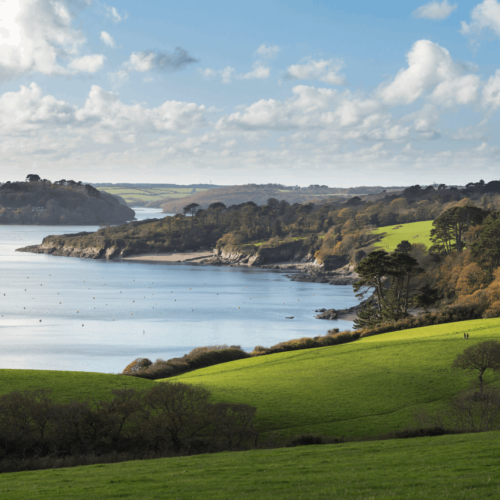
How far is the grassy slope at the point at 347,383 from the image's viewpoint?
76.9 ft

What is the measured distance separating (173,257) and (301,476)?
591ft

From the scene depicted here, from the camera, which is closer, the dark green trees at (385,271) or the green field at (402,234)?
the dark green trees at (385,271)

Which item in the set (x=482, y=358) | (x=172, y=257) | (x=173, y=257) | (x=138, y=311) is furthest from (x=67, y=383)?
(x=173, y=257)

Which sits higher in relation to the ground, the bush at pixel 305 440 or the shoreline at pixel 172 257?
the bush at pixel 305 440

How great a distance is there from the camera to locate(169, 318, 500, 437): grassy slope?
23438 mm

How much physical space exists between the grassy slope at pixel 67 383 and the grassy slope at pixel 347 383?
4.96 meters

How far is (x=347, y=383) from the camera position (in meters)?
29.2

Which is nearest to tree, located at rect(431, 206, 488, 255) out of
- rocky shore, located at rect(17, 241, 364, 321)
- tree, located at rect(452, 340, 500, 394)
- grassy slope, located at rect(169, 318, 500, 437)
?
grassy slope, located at rect(169, 318, 500, 437)

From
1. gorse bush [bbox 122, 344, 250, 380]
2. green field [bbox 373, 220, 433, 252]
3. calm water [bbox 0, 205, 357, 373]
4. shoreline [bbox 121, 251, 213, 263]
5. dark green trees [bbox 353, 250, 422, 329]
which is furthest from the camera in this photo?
shoreline [bbox 121, 251, 213, 263]

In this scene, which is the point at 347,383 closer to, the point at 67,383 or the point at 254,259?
the point at 67,383

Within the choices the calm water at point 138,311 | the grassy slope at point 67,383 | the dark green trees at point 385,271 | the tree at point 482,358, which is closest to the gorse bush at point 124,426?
the grassy slope at point 67,383

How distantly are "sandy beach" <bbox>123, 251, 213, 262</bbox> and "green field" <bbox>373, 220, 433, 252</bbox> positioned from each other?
65174mm

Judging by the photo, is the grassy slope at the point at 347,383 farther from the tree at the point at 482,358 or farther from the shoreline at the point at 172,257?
the shoreline at the point at 172,257

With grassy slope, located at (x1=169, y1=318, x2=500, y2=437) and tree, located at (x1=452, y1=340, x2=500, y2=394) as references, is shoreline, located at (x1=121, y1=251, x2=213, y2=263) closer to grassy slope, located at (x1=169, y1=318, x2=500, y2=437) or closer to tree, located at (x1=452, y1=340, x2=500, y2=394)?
grassy slope, located at (x1=169, y1=318, x2=500, y2=437)
